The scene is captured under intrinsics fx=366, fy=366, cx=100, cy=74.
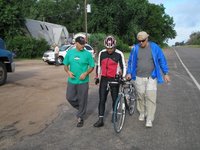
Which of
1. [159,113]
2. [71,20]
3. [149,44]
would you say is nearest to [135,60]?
[149,44]

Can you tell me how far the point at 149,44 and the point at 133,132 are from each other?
1677 millimetres

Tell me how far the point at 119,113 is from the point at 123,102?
26 cm

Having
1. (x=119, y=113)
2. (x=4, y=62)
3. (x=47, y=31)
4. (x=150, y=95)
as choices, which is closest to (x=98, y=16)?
(x=47, y=31)

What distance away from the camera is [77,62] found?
6.98m

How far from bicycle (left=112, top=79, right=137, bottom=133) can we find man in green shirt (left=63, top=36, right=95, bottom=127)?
698 millimetres

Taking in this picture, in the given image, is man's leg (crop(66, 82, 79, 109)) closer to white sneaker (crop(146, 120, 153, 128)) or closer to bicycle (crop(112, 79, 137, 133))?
bicycle (crop(112, 79, 137, 133))

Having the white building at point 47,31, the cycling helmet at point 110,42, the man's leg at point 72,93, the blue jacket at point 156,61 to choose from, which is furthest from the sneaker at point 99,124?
the white building at point 47,31

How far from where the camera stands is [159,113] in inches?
328

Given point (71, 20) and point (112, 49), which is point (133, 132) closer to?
point (112, 49)

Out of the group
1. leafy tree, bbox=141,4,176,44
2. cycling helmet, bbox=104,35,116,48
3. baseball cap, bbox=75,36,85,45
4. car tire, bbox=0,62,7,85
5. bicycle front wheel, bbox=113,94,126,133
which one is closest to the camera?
bicycle front wheel, bbox=113,94,126,133

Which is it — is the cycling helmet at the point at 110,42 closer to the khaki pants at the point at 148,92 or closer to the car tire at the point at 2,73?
the khaki pants at the point at 148,92

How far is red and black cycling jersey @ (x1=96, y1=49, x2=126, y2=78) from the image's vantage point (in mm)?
6914

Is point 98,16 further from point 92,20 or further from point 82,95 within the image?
point 82,95

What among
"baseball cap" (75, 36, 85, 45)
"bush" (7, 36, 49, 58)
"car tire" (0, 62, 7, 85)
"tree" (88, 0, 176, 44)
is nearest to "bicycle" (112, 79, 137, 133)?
"baseball cap" (75, 36, 85, 45)
